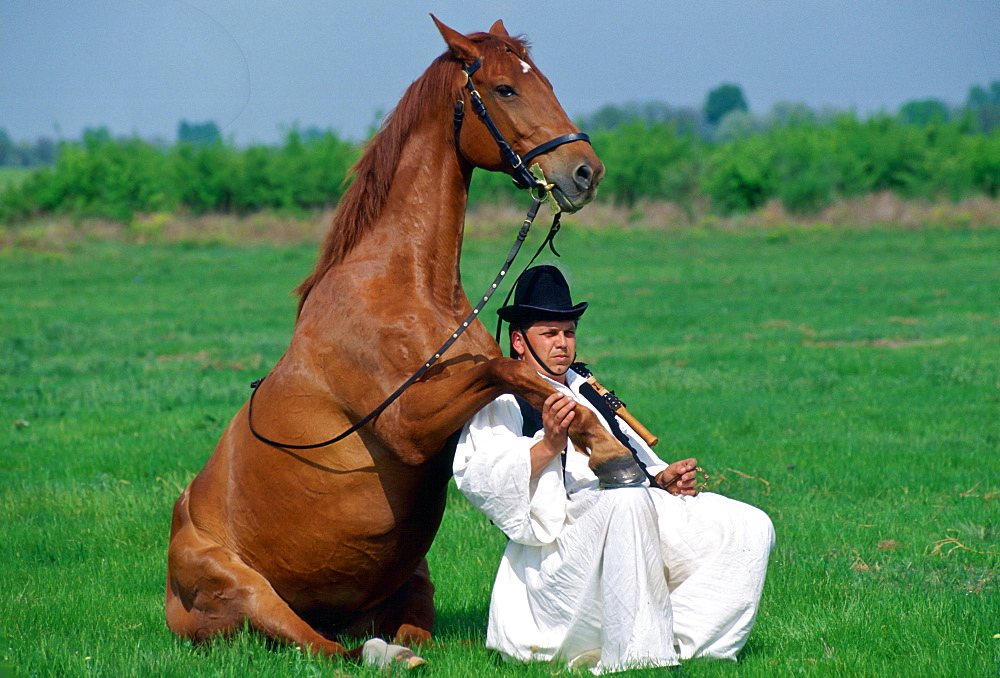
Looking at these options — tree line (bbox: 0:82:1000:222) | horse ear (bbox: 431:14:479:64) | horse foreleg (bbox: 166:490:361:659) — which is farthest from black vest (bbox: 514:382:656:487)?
tree line (bbox: 0:82:1000:222)

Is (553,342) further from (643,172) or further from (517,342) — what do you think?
(643,172)

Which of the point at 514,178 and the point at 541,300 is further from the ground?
the point at 514,178

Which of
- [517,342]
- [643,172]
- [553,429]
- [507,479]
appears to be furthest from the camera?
[643,172]

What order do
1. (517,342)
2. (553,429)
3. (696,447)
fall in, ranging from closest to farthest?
(553,429)
(517,342)
(696,447)

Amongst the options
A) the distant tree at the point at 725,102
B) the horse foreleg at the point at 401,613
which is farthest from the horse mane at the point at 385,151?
the distant tree at the point at 725,102

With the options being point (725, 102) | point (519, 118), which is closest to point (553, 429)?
point (519, 118)

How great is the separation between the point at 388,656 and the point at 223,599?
2.66 feet

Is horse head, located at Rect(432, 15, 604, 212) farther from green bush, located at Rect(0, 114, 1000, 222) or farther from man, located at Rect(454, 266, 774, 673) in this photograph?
green bush, located at Rect(0, 114, 1000, 222)

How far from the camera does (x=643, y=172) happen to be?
4500cm

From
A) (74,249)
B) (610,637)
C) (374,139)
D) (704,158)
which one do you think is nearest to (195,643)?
(610,637)

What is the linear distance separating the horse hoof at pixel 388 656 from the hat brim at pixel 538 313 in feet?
4.84

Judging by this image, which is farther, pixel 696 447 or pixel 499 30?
pixel 696 447

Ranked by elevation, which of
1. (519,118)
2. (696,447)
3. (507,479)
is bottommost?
(696,447)

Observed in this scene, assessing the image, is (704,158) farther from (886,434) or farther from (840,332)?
(886,434)
